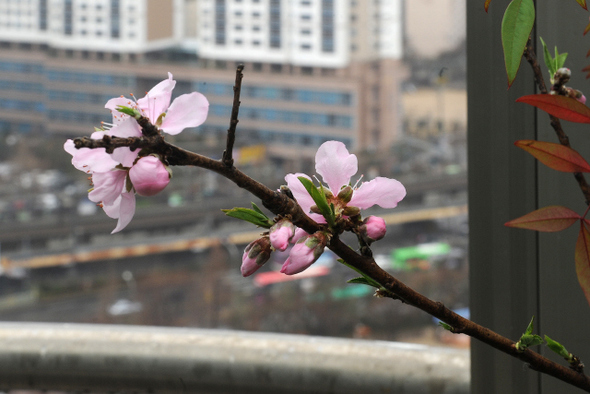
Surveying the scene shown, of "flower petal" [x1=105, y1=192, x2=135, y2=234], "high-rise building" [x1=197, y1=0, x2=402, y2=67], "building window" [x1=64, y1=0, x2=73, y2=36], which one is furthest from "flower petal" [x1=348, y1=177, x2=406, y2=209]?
"building window" [x1=64, y1=0, x2=73, y2=36]

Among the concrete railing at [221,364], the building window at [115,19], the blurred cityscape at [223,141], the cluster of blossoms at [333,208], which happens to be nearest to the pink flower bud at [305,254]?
the cluster of blossoms at [333,208]

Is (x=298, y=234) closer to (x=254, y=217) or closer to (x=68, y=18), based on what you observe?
(x=254, y=217)

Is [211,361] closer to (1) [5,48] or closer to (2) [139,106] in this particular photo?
(2) [139,106]

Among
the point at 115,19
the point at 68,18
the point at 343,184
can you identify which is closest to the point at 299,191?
the point at 343,184

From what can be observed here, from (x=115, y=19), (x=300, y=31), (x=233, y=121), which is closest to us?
(x=233, y=121)

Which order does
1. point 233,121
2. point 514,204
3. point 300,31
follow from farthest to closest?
point 300,31, point 514,204, point 233,121

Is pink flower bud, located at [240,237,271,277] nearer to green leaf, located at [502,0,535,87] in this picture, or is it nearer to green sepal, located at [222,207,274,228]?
green sepal, located at [222,207,274,228]

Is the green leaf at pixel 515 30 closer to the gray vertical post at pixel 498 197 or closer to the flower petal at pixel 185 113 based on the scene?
the flower petal at pixel 185 113
